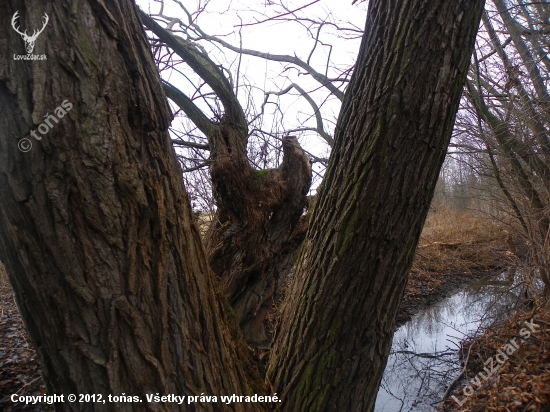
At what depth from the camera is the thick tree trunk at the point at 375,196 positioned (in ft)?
4.86

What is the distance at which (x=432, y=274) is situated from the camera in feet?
28.4

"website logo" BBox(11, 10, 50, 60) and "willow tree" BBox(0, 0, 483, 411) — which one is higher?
"website logo" BBox(11, 10, 50, 60)

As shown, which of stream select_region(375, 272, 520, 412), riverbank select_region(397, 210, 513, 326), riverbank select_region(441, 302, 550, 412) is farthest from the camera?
riverbank select_region(397, 210, 513, 326)

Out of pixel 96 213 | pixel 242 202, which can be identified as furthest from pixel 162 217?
pixel 242 202

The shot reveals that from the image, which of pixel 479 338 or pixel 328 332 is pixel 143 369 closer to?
pixel 328 332

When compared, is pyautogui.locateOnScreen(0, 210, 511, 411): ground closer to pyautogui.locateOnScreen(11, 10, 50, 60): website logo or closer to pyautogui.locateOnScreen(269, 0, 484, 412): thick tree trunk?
pyautogui.locateOnScreen(269, 0, 484, 412): thick tree trunk

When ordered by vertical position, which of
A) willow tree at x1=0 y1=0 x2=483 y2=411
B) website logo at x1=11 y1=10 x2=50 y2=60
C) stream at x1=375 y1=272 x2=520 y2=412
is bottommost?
stream at x1=375 y1=272 x2=520 y2=412

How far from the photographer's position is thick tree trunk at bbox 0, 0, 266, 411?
1.03m

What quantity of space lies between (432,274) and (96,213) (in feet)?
28.3

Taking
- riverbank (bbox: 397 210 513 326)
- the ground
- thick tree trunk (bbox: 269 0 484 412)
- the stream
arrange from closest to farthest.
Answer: thick tree trunk (bbox: 269 0 484 412)
the ground
the stream
riverbank (bbox: 397 210 513 326)

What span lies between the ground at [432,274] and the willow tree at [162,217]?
10.4 ft

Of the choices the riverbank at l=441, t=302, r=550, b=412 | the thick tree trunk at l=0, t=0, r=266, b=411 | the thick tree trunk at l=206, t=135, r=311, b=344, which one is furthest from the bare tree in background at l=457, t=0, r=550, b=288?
the thick tree trunk at l=0, t=0, r=266, b=411

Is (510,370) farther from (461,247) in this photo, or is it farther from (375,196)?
(461,247)

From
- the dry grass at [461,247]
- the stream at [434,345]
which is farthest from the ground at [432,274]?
the stream at [434,345]
